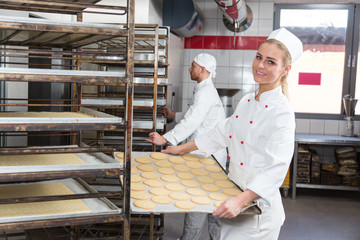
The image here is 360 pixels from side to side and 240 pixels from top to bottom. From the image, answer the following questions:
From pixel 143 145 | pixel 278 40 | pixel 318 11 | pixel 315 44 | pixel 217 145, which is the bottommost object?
pixel 143 145

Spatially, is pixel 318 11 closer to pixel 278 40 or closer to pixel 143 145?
pixel 143 145

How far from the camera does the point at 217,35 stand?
210 inches

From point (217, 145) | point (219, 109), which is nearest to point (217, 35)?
point (219, 109)

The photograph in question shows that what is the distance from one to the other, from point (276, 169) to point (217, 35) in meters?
4.15

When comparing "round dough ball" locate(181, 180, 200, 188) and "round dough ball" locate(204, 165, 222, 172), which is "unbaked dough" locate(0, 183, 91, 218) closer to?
"round dough ball" locate(181, 180, 200, 188)

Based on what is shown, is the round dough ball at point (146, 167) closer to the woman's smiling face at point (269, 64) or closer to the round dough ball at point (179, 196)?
the round dough ball at point (179, 196)

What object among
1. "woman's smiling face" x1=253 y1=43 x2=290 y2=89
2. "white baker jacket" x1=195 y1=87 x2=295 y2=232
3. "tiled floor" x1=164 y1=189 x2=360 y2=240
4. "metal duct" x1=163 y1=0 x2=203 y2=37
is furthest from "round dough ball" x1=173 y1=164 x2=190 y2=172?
"metal duct" x1=163 y1=0 x2=203 y2=37

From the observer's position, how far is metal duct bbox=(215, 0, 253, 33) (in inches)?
151

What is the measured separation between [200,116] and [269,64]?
1.38 m

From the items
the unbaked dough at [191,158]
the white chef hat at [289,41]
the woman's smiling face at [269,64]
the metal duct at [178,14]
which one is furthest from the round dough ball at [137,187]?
the metal duct at [178,14]

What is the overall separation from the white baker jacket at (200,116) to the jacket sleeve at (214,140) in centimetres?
66

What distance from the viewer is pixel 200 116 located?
288cm

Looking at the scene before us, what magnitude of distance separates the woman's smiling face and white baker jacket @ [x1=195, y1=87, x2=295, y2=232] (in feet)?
0.27

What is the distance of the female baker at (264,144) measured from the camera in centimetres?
142
